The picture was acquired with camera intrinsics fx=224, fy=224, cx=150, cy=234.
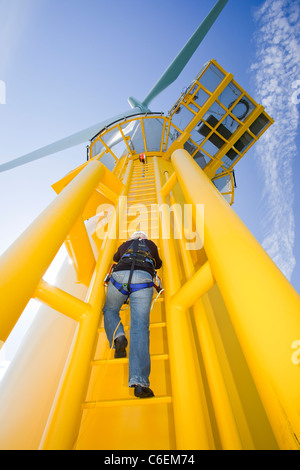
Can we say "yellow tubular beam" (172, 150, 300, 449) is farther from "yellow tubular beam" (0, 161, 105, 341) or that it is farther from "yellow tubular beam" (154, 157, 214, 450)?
"yellow tubular beam" (0, 161, 105, 341)

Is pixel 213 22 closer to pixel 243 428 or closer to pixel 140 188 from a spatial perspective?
pixel 140 188

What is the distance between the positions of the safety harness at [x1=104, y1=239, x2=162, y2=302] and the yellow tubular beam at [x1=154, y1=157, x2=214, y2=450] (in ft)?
0.98

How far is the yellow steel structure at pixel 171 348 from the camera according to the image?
0.82m

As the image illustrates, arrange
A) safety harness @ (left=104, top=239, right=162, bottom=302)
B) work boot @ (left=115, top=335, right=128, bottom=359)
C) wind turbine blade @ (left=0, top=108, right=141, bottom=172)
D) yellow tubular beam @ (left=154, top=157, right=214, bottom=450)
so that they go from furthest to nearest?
wind turbine blade @ (left=0, top=108, right=141, bottom=172) → safety harness @ (left=104, top=239, right=162, bottom=302) → work boot @ (left=115, top=335, right=128, bottom=359) → yellow tubular beam @ (left=154, top=157, right=214, bottom=450)

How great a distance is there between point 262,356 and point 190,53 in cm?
1311

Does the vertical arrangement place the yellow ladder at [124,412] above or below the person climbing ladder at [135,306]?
below

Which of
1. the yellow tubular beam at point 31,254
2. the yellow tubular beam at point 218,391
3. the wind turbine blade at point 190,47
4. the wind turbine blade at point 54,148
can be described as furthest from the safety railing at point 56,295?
the wind turbine blade at point 190,47

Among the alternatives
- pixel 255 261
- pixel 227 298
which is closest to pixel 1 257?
pixel 227 298

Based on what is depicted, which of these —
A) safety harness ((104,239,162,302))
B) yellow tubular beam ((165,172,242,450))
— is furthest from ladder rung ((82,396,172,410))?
safety harness ((104,239,162,302))

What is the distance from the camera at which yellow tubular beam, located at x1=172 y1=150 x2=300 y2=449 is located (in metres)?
0.67

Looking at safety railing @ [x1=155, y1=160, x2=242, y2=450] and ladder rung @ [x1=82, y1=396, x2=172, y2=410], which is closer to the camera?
safety railing @ [x1=155, y1=160, x2=242, y2=450]

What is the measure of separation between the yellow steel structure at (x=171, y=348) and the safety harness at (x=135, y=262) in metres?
0.16

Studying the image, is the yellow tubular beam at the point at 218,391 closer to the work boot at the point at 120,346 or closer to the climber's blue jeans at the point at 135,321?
the climber's blue jeans at the point at 135,321
